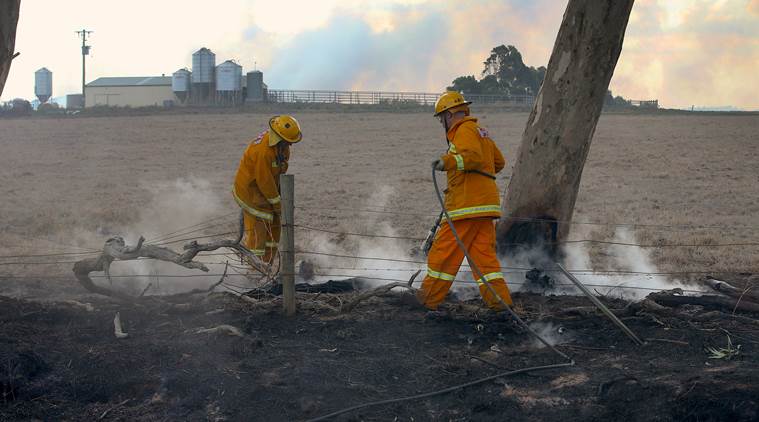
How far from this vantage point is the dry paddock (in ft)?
38.1

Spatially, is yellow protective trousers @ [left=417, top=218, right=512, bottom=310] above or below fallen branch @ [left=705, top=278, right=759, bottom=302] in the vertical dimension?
above

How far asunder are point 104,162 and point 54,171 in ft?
6.44

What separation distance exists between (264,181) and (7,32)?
267 centimetres

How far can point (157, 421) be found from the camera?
15.6 feet

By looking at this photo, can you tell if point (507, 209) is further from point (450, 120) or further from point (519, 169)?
point (450, 120)

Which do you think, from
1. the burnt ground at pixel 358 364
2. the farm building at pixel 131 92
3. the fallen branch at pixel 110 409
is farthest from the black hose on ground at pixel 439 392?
the farm building at pixel 131 92

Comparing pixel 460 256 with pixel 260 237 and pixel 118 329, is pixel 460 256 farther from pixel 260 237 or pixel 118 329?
pixel 118 329

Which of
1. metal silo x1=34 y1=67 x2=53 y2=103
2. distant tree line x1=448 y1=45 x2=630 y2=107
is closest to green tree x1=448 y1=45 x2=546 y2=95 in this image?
distant tree line x1=448 y1=45 x2=630 y2=107

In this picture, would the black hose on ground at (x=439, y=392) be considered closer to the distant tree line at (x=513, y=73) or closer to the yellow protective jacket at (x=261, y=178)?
the yellow protective jacket at (x=261, y=178)

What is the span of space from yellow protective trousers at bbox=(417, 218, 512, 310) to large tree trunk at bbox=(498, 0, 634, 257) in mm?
1593

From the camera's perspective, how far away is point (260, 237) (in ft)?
27.3

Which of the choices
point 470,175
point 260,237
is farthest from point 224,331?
point 470,175

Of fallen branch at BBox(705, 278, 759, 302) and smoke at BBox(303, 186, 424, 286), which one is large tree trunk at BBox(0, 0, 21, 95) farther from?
fallen branch at BBox(705, 278, 759, 302)

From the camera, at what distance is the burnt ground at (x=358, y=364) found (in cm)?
485
